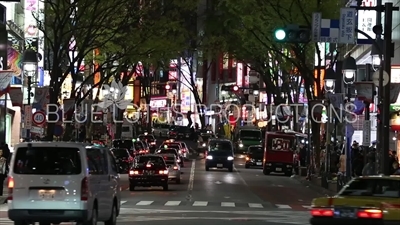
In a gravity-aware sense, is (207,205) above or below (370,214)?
below

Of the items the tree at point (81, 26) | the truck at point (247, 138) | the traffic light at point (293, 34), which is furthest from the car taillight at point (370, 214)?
the truck at point (247, 138)

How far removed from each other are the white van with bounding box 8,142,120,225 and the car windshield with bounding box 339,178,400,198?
541 centimetres

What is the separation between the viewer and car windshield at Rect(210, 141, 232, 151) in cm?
6287

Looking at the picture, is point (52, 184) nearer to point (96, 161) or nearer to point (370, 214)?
point (96, 161)

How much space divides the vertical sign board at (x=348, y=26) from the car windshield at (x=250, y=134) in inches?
2170

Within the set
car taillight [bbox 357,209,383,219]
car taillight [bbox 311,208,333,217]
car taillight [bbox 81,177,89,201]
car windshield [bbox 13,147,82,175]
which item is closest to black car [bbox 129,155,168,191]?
car windshield [bbox 13,147,82,175]

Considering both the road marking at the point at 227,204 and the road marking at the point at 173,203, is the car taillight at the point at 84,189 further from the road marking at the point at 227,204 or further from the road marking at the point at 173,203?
the road marking at the point at 227,204

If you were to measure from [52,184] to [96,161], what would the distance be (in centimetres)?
151

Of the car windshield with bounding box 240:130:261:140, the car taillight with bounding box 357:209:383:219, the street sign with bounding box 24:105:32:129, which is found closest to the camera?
the car taillight with bounding box 357:209:383:219

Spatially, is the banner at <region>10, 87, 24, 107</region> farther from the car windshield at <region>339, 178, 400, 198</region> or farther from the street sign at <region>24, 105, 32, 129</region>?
the car windshield at <region>339, 178, 400, 198</region>

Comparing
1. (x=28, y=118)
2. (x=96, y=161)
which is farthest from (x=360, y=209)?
(x=28, y=118)

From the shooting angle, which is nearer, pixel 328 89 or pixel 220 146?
pixel 328 89

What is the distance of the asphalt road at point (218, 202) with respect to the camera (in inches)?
997

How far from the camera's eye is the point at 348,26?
3044cm
